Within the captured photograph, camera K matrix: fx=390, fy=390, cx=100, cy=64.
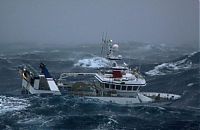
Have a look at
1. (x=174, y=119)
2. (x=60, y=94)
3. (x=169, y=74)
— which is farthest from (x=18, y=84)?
(x=174, y=119)

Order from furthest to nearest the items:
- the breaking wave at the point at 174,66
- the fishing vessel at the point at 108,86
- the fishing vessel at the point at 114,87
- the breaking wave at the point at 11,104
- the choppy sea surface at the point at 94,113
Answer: the breaking wave at the point at 174,66 → the fishing vessel at the point at 114,87 → the fishing vessel at the point at 108,86 → the breaking wave at the point at 11,104 → the choppy sea surface at the point at 94,113

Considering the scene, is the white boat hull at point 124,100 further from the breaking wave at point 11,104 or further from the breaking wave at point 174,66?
the breaking wave at point 174,66

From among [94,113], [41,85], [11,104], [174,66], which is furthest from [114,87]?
[174,66]

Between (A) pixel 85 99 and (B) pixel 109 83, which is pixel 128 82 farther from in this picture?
(A) pixel 85 99

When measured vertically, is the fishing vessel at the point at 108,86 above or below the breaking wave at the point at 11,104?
above

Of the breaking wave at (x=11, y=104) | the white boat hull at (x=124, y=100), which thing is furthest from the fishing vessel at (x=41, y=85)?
the white boat hull at (x=124, y=100)

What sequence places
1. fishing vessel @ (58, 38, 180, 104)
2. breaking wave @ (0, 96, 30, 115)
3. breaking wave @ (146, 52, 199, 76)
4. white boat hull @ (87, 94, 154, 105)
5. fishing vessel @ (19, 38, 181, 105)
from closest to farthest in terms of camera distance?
breaking wave @ (0, 96, 30, 115)
white boat hull @ (87, 94, 154, 105)
fishing vessel @ (19, 38, 181, 105)
fishing vessel @ (58, 38, 180, 104)
breaking wave @ (146, 52, 199, 76)

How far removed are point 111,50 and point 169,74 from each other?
30.2 meters

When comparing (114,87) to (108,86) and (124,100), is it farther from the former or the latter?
(124,100)

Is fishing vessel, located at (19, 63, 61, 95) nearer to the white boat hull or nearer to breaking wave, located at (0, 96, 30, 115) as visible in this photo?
breaking wave, located at (0, 96, 30, 115)

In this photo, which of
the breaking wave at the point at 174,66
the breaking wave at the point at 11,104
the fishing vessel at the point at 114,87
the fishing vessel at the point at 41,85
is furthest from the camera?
the breaking wave at the point at 174,66

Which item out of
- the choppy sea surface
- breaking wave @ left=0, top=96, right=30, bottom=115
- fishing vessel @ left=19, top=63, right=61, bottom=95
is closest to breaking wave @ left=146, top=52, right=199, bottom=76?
the choppy sea surface

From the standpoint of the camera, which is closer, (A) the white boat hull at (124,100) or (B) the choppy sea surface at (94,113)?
(B) the choppy sea surface at (94,113)

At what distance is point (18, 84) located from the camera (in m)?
77.1
